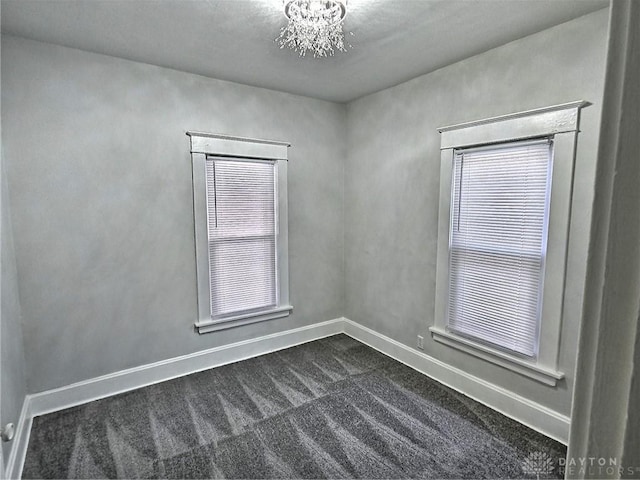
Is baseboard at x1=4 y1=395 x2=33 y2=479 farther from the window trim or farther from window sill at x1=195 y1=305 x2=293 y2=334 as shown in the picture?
the window trim

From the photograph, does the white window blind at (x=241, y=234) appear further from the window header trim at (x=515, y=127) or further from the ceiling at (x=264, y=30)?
the window header trim at (x=515, y=127)

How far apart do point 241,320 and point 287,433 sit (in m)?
1.34

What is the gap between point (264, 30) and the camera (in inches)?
90.8

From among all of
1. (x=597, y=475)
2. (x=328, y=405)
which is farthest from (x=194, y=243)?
(x=597, y=475)

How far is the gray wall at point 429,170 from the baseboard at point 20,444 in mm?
2990

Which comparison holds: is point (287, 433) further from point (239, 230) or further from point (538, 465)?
point (239, 230)

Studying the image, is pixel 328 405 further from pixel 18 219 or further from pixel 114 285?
pixel 18 219

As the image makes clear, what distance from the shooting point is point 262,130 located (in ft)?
11.3

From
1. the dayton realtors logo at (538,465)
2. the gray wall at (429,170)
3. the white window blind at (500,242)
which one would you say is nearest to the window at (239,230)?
the gray wall at (429,170)

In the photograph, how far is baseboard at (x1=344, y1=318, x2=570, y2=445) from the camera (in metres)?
2.36

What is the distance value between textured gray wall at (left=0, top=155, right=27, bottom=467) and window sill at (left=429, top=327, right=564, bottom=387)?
302 centimetres

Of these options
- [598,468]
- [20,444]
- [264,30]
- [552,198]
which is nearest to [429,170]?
[552,198]

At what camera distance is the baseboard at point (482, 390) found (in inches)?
93.0

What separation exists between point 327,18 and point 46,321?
2918mm
